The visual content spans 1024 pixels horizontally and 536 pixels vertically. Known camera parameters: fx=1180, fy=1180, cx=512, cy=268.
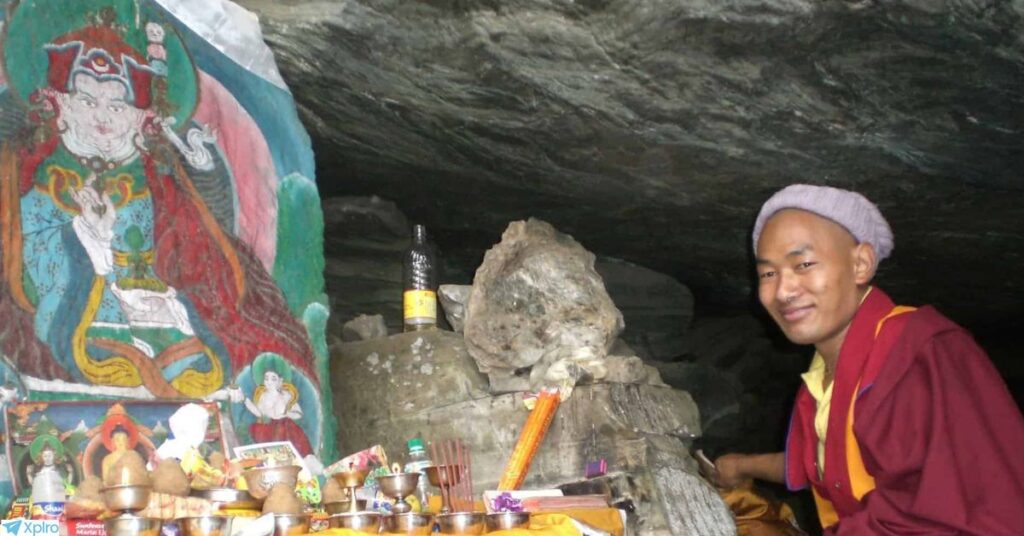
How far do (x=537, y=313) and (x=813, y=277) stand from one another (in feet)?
3.71

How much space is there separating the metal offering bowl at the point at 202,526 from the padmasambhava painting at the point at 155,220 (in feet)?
2.47

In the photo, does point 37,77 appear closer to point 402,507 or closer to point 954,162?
point 402,507

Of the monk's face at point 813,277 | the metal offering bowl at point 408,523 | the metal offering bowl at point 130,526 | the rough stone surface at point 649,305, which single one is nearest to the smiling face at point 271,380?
the metal offering bowl at point 408,523

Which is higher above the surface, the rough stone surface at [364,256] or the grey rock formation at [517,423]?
the rough stone surface at [364,256]

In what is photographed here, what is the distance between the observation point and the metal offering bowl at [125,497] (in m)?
2.74

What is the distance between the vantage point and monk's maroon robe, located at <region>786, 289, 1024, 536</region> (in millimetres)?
3035

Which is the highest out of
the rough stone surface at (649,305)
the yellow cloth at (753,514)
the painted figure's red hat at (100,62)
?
the painted figure's red hat at (100,62)

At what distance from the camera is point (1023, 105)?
13.3ft

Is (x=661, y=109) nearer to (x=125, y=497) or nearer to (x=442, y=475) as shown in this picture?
(x=442, y=475)

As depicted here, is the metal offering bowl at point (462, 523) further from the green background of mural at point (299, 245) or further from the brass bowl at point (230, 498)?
the green background of mural at point (299, 245)

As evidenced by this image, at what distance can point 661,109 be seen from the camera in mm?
4238

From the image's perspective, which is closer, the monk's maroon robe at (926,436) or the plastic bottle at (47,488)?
the plastic bottle at (47,488)
